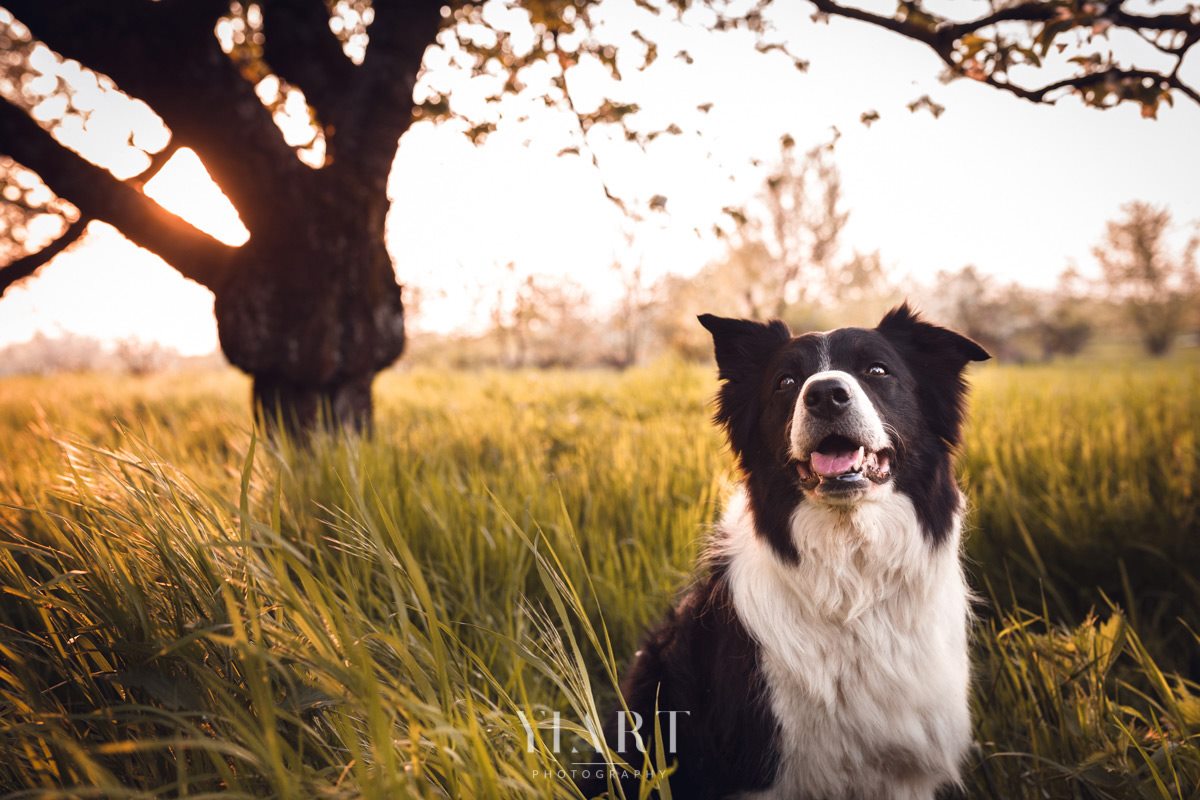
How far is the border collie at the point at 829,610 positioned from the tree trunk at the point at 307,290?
2839 millimetres

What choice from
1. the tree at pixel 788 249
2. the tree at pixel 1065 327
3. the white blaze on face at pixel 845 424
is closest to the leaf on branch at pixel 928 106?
the white blaze on face at pixel 845 424

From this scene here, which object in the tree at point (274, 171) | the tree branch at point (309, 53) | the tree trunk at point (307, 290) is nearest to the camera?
the tree at point (274, 171)

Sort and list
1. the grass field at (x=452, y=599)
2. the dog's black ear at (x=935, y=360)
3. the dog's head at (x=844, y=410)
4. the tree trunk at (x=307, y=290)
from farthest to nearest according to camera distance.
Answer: the tree trunk at (x=307, y=290) → the dog's black ear at (x=935, y=360) → the dog's head at (x=844, y=410) → the grass field at (x=452, y=599)

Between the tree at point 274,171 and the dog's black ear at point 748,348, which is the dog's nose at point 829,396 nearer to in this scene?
the dog's black ear at point 748,348

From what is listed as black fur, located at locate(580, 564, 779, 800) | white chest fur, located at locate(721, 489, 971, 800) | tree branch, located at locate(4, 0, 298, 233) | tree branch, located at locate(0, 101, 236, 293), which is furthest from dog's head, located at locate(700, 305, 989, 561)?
tree branch, located at locate(0, 101, 236, 293)

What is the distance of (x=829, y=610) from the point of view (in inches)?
85.2

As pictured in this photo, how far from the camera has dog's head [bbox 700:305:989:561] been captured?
7.03ft

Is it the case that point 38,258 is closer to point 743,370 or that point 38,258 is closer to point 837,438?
point 743,370

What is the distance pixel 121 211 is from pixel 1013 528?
5.36 metres

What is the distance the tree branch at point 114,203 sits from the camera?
12.4ft

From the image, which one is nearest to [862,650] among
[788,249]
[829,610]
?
[829,610]

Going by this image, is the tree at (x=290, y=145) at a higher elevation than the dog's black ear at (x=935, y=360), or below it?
higher

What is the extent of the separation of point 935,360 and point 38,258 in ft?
17.1

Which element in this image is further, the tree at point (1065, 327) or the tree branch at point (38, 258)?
the tree at point (1065, 327)
